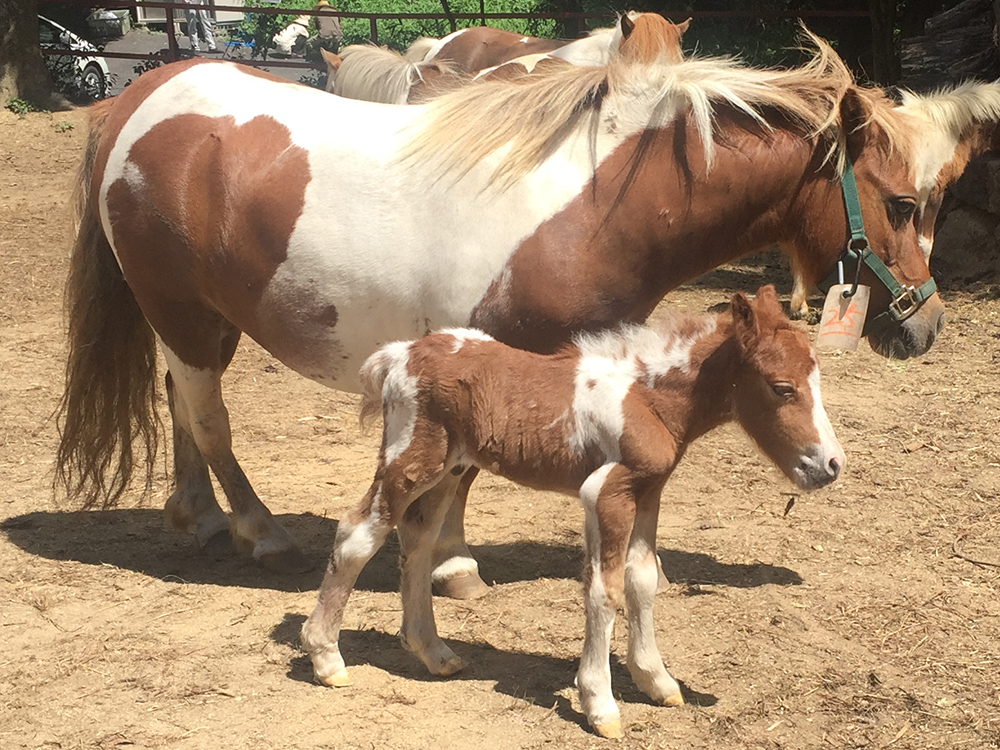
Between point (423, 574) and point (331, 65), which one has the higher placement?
point (331, 65)

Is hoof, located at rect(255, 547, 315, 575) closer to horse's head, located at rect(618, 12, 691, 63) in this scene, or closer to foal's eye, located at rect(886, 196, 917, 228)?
horse's head, located at rect(618, 12, 691, 63)

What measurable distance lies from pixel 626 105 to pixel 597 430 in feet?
3.78

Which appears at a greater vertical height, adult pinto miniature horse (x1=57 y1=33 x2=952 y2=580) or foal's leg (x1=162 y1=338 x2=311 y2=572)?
adult pinto miniature horse (x1=57 y1=33 x2=952 y2=580)

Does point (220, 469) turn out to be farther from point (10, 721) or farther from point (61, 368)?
point (61, 368)

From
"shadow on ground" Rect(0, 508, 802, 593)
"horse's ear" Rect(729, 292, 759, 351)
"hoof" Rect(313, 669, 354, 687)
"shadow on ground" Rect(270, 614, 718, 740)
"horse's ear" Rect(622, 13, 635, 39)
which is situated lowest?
"shadow on ground" Rect(0, 508, 802, 593)

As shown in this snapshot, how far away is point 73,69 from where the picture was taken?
16.6 meters

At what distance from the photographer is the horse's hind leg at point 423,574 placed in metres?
3.41

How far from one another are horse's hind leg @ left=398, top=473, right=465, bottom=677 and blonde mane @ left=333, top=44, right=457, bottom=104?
5.01m

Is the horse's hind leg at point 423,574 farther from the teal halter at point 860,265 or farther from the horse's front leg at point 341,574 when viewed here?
the teal halter at point 860,265

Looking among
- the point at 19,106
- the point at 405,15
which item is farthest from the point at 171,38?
the point at 405,15

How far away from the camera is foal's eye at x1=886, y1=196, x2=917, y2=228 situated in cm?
348

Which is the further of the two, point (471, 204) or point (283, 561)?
point (283, 561)

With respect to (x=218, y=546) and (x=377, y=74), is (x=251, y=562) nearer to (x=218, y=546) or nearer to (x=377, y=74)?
(x=218, y=546)

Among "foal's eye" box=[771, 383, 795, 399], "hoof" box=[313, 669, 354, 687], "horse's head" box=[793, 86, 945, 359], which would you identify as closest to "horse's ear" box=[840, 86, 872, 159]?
"horse's head" box=[793, 86, 945, 359]
